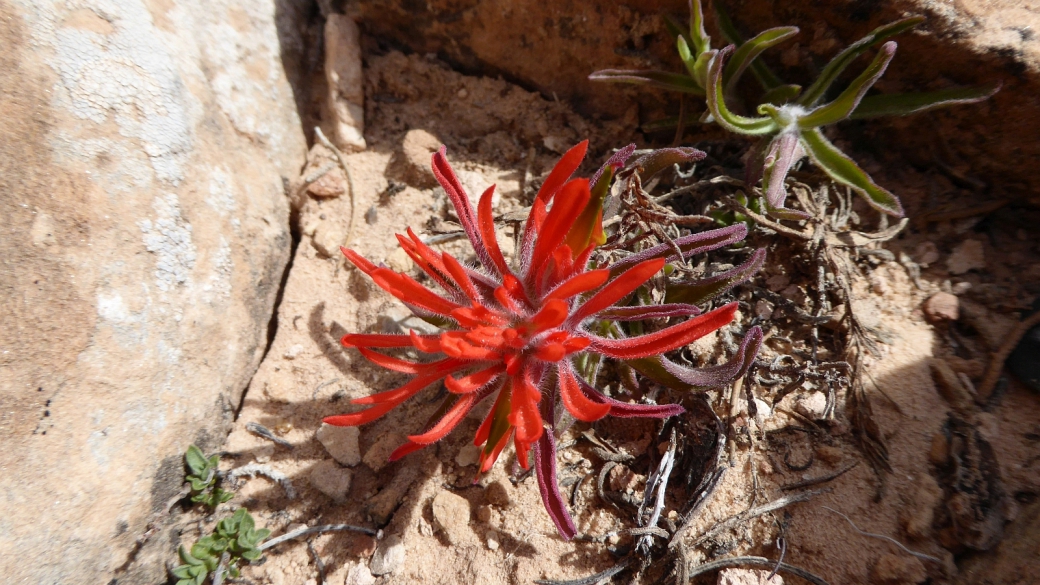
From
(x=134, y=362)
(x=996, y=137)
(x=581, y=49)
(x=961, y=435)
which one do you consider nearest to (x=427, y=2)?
(x=581, y=49)

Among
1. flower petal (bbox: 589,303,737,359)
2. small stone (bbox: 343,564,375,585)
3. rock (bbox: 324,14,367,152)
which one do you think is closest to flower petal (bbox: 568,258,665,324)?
flower petal (bbox: 589,303,737,359)

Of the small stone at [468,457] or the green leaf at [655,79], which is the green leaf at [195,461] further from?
the green leaf at [655,79]

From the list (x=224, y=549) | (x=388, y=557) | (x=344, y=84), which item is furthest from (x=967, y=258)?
(x=224, y=549)

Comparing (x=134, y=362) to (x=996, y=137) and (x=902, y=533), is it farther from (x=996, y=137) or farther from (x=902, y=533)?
(x=996, y=137)

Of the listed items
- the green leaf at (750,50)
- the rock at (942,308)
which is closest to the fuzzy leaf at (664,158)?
the green leaf at (750,50)

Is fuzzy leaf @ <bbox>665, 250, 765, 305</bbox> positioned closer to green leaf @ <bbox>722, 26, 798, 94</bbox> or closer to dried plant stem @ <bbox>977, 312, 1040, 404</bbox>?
green leaf @ <bbox>722, 26, 798, 94</bbox>

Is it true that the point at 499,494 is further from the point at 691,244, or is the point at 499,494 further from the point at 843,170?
the point at 843,170
